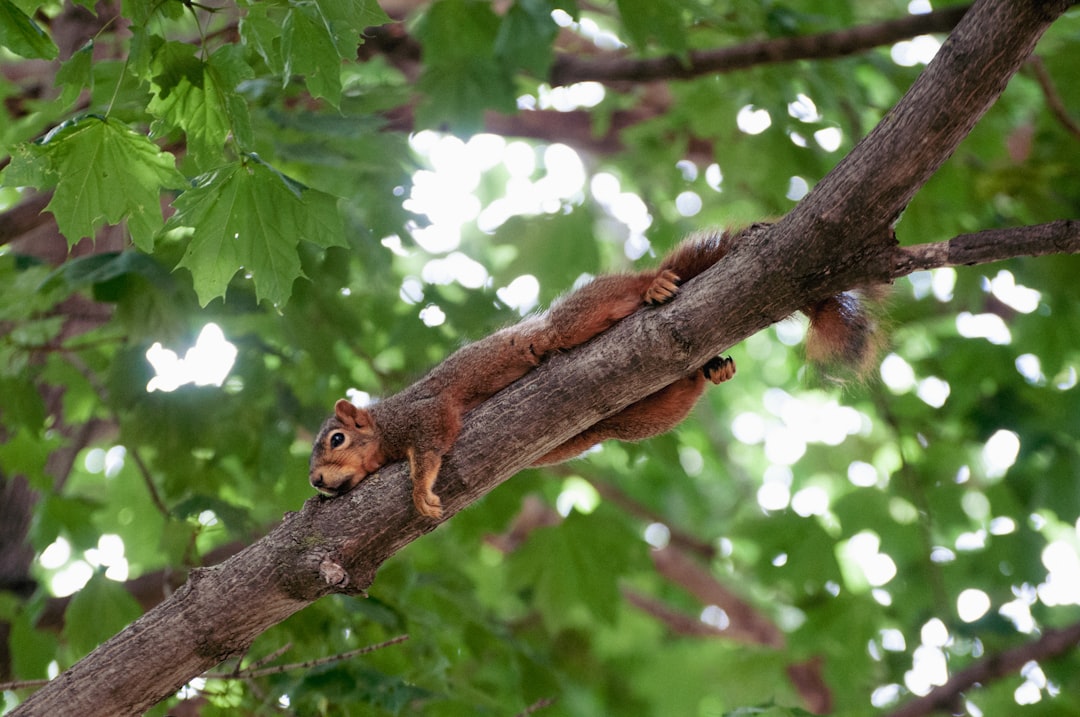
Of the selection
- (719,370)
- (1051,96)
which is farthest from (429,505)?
(1051,96)

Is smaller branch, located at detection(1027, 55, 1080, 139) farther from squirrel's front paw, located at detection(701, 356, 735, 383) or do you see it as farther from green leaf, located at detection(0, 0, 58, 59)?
green leaf, located at detection(0, 0, 58, 59)

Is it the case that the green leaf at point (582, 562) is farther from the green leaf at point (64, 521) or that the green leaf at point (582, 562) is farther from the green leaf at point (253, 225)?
the green leaf at point (253, 225)

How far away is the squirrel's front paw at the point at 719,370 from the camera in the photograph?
2.69m

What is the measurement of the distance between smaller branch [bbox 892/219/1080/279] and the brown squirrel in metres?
0.37

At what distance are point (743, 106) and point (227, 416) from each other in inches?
115

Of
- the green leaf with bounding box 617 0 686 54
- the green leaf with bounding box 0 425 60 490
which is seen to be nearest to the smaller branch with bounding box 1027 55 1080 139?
the green leaf with bounding box 617 0 686 54

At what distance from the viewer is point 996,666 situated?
4281 mm

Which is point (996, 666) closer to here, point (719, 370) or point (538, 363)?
point (719, 370)

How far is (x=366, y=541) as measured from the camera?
2.30 metres

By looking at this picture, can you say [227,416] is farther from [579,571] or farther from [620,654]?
[620,654]

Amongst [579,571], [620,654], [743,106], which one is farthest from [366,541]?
[620,654]

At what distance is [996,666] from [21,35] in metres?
4.25

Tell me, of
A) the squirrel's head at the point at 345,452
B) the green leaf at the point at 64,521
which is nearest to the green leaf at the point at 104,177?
the squirrel's head at the point at 345,452

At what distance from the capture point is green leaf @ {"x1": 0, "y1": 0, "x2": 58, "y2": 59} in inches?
79.9
